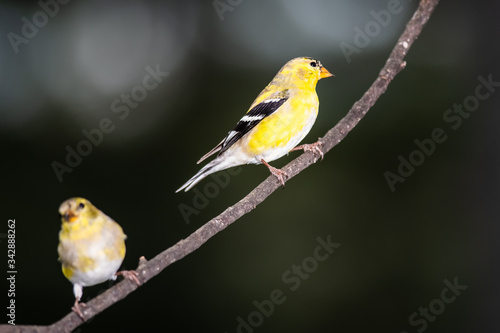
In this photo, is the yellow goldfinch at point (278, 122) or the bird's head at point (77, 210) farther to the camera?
the yellow goldfinch at point (278, 122)

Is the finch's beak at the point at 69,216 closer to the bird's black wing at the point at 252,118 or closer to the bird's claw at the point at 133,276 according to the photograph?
the bird's claw at the point at 133,276

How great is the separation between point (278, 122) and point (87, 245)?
1593 millimetres

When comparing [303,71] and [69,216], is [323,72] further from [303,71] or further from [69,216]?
[69,216]

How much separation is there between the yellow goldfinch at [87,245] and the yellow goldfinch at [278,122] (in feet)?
4.43

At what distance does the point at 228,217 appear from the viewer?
4.98 ft

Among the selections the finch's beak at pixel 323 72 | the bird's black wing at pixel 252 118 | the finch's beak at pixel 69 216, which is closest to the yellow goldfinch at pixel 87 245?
the finch's beak at pixel 69 216

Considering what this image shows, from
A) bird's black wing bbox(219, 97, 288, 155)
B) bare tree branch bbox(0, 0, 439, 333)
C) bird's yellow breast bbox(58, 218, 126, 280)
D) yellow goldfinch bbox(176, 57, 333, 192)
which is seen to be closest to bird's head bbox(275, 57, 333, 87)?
yellow goldfinch bbox(176, 57, 333, 192)

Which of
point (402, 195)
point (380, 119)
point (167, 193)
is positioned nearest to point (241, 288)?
point (167, 193)

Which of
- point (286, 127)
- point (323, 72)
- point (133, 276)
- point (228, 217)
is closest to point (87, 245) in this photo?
point (133, 276)

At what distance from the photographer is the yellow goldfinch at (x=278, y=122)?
8.98ft

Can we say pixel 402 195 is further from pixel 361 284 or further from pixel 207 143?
pixel 207 143

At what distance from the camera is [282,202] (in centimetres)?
570

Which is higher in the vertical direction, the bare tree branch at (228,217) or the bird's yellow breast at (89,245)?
the bird's yellow breast at (89,245)

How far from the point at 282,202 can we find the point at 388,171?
1.22m
